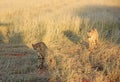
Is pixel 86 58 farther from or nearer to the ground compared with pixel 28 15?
nearer to the ground

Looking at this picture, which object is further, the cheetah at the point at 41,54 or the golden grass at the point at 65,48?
the cheetah at the point at 41,54

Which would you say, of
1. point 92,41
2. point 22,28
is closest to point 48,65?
point 92,41

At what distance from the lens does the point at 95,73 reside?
26.3ft

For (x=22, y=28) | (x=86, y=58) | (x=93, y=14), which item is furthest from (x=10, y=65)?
(x=93, y=14)

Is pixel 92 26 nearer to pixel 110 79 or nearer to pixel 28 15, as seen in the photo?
pixel 28 15

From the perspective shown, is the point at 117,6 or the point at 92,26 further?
the point at 117,6

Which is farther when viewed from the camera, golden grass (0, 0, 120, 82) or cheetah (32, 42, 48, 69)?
cheetah (32, 42, 48, 69)

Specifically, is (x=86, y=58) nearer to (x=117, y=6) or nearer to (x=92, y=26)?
(x=92, y=26)

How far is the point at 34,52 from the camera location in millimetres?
9586

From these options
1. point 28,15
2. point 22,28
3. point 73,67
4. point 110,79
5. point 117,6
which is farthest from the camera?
point 117,6

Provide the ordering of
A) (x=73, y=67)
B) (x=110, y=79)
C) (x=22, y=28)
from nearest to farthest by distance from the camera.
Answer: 1. (x=110, y=79)
2. (x=73, y=67)
3. (x=22, y=28)

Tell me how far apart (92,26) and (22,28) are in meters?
2.08

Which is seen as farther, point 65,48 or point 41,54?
point 65,48

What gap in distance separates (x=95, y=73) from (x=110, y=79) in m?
0.35
